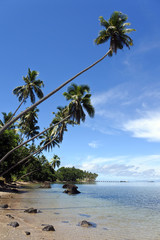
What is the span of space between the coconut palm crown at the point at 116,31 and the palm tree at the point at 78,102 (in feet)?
34.8

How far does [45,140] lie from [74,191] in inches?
680

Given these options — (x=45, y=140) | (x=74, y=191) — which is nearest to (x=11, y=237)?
(x=74, y=191)


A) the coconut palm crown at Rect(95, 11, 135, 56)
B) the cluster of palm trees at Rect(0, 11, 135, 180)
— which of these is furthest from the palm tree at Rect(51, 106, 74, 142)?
the coconut palm crown at Rect(95, 11, 135, 56)

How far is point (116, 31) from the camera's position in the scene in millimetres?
19359

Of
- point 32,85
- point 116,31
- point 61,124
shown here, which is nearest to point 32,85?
point 32,85

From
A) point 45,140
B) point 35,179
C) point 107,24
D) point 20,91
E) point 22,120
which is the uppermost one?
point 107,24

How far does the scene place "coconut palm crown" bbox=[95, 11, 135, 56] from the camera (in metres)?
19.4

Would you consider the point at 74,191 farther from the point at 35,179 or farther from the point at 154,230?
the point at 35,179

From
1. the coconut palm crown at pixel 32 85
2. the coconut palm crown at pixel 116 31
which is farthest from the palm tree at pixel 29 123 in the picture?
the coconut palm crown at pixel 116 31

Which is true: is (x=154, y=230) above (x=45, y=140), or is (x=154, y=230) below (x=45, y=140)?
below

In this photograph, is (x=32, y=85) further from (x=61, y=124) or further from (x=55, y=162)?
(x=55, y=162)

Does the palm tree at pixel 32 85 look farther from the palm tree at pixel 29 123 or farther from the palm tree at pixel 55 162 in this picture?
the palm tree at pixel 55 162

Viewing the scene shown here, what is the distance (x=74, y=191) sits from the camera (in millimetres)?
43125

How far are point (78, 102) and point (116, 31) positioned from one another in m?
12.5
